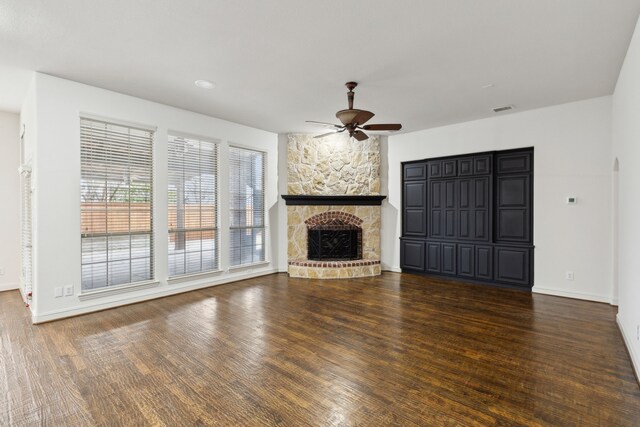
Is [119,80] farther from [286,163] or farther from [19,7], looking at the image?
[286,163]

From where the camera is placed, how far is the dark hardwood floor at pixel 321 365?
2.13 metres

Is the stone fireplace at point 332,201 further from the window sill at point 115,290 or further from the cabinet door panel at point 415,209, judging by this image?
the window sill at point 115,290

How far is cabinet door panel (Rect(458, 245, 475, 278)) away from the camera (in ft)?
19.4

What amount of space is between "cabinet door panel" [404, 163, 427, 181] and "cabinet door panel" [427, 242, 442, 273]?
136cm

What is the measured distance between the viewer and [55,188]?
12.9 ft

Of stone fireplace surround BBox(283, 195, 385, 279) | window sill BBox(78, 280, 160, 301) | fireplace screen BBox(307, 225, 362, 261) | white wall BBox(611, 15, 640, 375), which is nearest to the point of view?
white wall BBox(611, 15, 640, 375)

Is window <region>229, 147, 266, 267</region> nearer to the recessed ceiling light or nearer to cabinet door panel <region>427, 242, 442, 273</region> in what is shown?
the recessed ceiling light

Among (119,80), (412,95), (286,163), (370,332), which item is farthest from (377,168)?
(119,80)

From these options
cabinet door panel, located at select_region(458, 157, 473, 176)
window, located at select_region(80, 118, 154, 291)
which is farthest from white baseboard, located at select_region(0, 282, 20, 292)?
cabinet door panel, located at select_region(458, 157, 473, 176)

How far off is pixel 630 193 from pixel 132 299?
19.3 feet

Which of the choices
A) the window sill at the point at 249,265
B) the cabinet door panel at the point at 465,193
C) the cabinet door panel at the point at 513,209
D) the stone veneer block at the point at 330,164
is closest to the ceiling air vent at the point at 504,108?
the cabinet door panel at the point at 513,209

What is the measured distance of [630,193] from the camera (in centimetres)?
294

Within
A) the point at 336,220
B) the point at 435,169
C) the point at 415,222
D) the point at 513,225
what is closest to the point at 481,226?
the point at 513,225

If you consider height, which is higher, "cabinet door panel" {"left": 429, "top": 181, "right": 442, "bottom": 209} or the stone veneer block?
the stone veneer block
